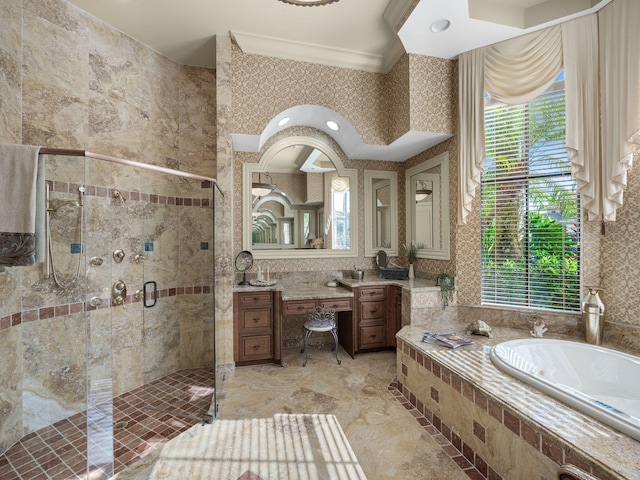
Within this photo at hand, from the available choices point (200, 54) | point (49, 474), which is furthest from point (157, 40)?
point (49, 474)

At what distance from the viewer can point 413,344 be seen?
2512mm

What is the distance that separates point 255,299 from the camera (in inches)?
122

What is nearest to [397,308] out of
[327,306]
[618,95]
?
[327,306]

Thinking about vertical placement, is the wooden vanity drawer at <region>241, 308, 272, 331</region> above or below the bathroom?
below

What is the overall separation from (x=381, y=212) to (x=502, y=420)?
9.35 feet

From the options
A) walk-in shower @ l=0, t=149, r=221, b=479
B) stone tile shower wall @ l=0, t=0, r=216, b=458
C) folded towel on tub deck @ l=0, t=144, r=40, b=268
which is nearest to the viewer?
folded towel on tub deck @ l=0, t=144, r=40, b=268

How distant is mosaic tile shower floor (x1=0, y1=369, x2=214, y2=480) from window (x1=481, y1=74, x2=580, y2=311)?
3126 mm

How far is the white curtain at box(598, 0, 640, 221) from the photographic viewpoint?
2105mm

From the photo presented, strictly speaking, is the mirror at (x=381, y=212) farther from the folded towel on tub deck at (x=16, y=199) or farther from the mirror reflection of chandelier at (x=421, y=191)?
the folded towel on tub deck at (x=16, y=199)

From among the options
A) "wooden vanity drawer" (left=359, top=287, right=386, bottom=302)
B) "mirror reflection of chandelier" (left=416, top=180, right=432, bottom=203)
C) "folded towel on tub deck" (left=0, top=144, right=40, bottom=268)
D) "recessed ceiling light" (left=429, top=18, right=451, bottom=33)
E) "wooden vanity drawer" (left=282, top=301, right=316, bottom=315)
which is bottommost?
"wooden vanity drawer" (left=282, top=301, right=316, bottom=315)

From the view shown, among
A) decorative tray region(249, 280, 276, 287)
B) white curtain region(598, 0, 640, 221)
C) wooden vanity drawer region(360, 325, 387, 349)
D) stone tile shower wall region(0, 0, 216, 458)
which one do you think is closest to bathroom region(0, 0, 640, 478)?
stone tile shower wall region(0, 0, 216, 458)

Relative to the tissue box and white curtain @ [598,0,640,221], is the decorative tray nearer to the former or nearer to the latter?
the tissue box

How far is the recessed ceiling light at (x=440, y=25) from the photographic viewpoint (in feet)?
8.26

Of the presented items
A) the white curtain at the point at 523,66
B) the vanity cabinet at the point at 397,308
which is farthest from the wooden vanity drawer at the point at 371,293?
the white curtain at the point at 523,66
